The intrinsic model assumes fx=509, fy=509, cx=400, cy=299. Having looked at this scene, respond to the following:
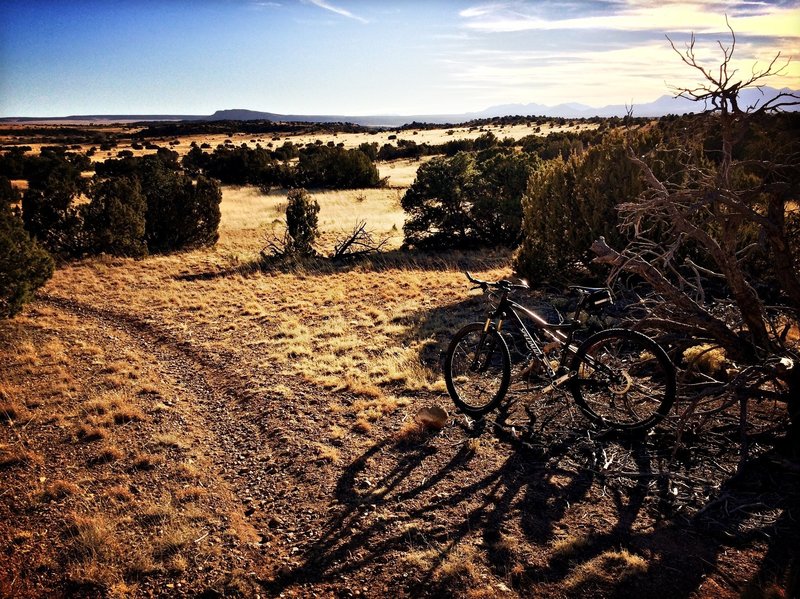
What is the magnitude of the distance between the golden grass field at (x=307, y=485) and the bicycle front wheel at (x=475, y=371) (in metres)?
0.28

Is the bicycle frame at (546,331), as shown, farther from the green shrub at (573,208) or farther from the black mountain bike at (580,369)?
the green shrub at (573,208)

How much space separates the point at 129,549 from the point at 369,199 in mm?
26231

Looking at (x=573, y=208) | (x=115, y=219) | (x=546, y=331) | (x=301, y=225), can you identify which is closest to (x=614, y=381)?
(x=546, y=331)

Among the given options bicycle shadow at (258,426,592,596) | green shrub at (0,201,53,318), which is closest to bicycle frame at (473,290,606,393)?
bicycle shadow at (258,426,592,596)

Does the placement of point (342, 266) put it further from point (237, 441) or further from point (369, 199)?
point (369, 199)

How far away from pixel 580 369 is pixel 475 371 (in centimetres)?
123

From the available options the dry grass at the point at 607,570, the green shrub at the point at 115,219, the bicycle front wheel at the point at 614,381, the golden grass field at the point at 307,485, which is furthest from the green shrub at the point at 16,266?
the dry grass at the point at 607,570

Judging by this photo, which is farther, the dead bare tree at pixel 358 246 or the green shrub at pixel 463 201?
the green shrub at pixel 463 201

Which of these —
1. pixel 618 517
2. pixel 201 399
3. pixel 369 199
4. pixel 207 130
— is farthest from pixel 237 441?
pixel 207 130

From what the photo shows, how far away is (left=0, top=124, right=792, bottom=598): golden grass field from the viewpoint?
372cm

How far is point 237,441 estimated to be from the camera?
596 cm

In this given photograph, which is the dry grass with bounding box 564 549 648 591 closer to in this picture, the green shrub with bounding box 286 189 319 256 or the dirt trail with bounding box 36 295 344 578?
the dirt trail with bounding box 36 295 344 578

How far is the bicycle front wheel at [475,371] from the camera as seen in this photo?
18.8 feet

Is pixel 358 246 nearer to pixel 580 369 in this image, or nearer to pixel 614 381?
pixel 580 369
